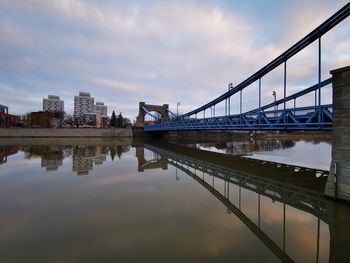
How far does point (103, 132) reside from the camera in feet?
202

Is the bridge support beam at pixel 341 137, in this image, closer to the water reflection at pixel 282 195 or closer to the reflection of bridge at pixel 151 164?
the water reflection at pixel 282 195

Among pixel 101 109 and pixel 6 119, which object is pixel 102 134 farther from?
pixel 101 109

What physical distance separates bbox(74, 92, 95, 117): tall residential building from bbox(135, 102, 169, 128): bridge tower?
337ft

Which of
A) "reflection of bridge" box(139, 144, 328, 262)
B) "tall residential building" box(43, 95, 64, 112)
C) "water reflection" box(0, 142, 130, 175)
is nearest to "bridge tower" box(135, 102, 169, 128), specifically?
"water reflection" box(0, 142, 130, 175)

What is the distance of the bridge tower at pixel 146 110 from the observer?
67794 mm

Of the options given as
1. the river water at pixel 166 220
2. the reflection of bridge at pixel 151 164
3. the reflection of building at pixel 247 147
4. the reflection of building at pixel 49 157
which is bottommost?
the river water at pixel 166 220

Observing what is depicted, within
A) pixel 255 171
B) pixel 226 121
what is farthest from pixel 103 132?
pixel 255 171

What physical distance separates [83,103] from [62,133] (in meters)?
111

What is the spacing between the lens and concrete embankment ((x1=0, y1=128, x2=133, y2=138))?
185 feet

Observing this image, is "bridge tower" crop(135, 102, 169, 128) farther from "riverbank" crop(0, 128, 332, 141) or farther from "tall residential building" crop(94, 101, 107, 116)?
"tall residential building" crop(94, 101, 107, 116)

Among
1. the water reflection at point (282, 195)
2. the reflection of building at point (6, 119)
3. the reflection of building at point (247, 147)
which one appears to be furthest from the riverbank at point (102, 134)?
the water reflection at point (282, 195)

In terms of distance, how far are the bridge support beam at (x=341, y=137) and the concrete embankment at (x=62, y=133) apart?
2192 inches

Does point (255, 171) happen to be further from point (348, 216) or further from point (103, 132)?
point (103, 132)

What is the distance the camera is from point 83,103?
533 feet
